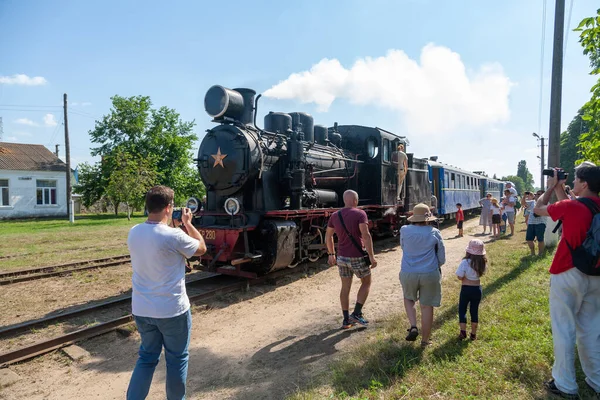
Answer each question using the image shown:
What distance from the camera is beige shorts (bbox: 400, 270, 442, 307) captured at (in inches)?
174

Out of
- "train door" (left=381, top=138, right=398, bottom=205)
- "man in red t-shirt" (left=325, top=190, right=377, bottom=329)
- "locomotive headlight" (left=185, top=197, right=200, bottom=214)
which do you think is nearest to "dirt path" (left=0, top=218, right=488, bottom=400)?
"man in red t-shirt" (left=325, top=190, right=377, bottom=329)

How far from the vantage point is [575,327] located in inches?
132

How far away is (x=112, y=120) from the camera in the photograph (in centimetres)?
3484

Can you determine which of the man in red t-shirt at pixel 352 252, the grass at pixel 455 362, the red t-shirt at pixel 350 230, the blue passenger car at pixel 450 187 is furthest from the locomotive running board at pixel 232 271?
the blue passenger car at pixel 450 187

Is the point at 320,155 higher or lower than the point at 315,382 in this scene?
higher

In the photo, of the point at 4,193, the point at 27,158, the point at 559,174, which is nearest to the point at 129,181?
the point at 4,193

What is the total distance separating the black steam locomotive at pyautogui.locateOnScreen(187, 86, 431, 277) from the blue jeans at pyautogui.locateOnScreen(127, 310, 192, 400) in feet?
12.7

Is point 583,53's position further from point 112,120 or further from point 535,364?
Answer: point 112,120

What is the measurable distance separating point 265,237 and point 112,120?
32.4 metres

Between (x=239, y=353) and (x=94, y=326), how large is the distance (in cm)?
215

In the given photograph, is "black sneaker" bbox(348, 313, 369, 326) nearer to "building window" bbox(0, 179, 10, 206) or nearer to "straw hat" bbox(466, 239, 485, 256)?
"straw hat" bbox(466, 239, 485, 256)

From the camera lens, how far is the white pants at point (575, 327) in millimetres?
3246

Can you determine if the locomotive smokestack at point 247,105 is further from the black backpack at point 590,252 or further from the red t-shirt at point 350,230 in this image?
the black backpack at point 590,252

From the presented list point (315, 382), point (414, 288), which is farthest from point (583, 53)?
point (315, 382)
